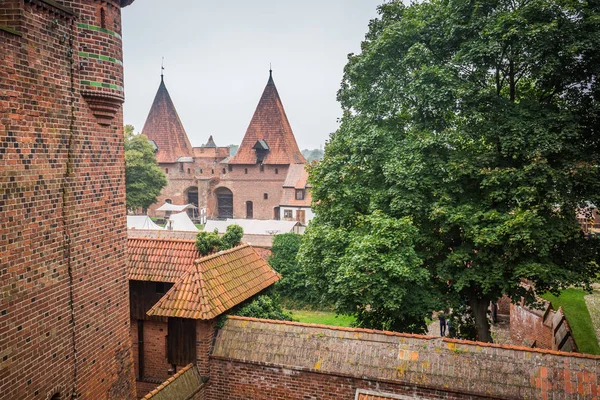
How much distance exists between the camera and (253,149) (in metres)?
44.6

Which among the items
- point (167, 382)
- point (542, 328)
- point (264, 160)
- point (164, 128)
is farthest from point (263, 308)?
point (164, 128)

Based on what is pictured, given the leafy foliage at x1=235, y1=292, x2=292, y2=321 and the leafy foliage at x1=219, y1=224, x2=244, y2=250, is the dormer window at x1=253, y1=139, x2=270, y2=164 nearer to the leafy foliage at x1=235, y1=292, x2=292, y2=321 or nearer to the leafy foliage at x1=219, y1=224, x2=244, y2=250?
the leafy foliage at x1=219, y1=224, x2=244, y2=250

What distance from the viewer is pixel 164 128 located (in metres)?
49.7

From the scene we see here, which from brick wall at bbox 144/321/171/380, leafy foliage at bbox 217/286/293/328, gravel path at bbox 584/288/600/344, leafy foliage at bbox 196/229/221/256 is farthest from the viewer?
gravel path at bbox 584/288/600/344

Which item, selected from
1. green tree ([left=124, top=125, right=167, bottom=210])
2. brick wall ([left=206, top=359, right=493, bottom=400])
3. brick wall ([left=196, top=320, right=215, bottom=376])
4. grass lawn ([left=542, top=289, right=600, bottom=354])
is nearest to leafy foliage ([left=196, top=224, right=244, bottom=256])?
brick wall ([left=196, top=320, right=215, bottom=376])

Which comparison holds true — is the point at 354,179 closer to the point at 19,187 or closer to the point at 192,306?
the point at 192,306

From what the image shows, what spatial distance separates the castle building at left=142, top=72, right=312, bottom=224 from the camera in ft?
137

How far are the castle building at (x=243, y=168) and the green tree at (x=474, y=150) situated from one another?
998 inches

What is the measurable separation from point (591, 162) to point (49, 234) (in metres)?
11.6

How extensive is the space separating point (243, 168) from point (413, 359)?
127 feet

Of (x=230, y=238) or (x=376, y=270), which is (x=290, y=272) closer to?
(x=230, y=238)

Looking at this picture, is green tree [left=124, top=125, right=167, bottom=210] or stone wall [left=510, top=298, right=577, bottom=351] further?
green tree [left=124, top=125, right=167, bottom=210]

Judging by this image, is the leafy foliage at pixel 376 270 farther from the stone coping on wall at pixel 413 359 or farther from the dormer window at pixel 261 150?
the dormer window at pixel 261 150

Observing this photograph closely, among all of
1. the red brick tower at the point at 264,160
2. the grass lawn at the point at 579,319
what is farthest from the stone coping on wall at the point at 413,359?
the red brick tower at the point at 264,160
